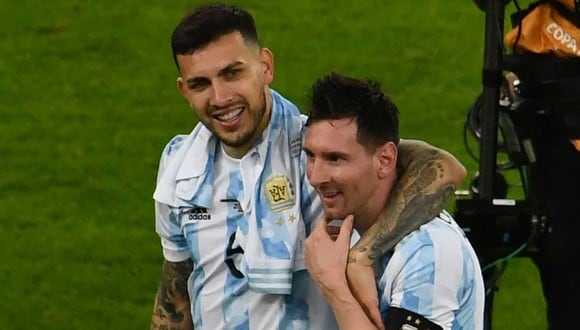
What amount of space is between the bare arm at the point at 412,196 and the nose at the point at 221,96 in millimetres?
479

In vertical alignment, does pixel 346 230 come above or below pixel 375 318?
above

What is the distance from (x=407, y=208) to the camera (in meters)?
3.70

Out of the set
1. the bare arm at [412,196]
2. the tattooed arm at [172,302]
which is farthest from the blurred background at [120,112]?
the bare arm at [412,196]

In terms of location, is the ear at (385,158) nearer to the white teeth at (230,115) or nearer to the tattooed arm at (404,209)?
the tattooed arm at (404,209)

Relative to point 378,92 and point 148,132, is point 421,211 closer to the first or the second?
point 378,92

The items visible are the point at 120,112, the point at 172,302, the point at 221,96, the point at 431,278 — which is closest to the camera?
the point at 431,278

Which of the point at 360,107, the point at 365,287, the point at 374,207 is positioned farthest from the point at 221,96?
the point at 365,287

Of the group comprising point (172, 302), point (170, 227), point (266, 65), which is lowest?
point (172, 302)

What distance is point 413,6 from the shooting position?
418 inches

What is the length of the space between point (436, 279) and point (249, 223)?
65 cm

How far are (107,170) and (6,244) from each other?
1.00m

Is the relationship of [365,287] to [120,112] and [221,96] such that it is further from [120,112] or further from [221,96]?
[120,112]

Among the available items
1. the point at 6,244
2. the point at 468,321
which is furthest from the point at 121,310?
the point at 468,321

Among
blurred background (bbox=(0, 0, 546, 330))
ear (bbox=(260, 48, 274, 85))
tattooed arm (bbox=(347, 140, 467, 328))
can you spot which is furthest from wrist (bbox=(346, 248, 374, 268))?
blurred background (bbox=(0, 0, 546, 330))
